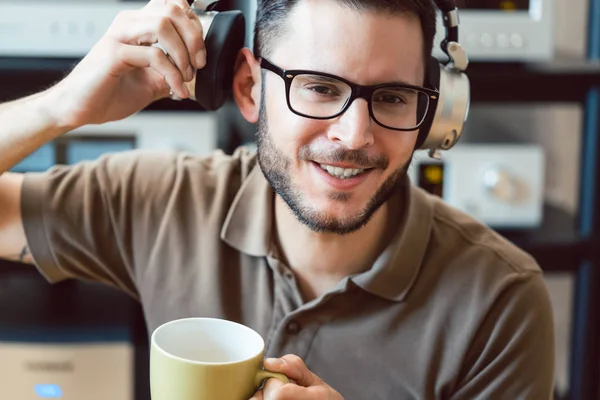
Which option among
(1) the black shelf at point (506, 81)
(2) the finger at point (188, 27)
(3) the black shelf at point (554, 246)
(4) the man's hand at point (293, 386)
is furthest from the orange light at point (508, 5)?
(4) the man's hand at point (293, 386)

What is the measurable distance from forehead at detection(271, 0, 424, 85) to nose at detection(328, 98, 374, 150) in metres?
0.03

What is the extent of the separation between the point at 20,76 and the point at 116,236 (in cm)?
49

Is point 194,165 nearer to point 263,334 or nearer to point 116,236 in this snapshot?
point 116,236

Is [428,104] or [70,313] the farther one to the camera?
[70,313]

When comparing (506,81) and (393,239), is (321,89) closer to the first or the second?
(393,239)

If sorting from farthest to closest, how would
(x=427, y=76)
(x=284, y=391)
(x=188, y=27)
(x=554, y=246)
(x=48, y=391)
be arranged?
(x=554, y=246)
(x=48, y=391)
(x=427, y=76)
(x=188, y=27)
(x=284, y=391)

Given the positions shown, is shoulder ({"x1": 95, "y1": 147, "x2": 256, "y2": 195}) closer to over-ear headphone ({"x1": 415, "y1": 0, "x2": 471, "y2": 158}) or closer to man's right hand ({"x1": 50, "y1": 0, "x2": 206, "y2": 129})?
man's right hand ({"x1": 50, "y1": 0, "x2": 206, "y2": 129})

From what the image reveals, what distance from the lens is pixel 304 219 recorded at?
0.98m

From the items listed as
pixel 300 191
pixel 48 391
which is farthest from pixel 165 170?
pixel 48 391

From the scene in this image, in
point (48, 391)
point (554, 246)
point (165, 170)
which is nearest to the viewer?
point (165, 170)

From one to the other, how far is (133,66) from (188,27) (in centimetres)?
11

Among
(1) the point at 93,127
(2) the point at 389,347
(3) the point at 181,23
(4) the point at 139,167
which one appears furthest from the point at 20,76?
(2) the point at 389,347

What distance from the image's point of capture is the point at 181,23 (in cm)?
90

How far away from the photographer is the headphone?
3.00 feet
